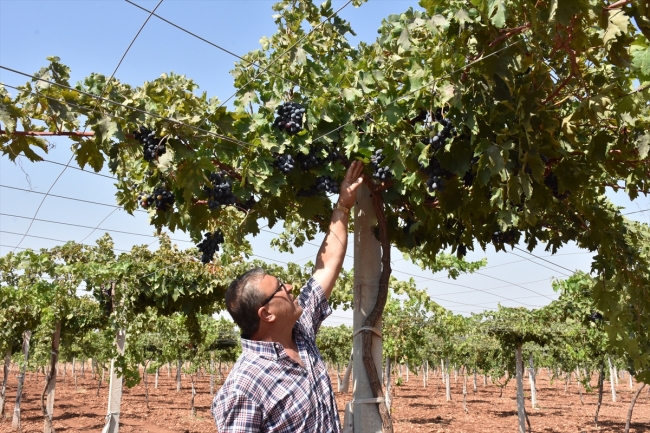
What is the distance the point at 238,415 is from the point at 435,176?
4.50ft

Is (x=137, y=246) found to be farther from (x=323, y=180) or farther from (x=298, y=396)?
(x=298, y=396)

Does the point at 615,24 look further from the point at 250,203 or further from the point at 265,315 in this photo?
the point at 250,203

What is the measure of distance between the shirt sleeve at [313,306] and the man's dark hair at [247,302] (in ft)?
1.07

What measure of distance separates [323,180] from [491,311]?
50.3 ft

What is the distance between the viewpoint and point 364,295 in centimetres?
310

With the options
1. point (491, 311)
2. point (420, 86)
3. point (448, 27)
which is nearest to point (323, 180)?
point (420, 86)

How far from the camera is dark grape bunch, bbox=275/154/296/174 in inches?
113

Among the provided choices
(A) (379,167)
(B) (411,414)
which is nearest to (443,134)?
(A) (379,167)

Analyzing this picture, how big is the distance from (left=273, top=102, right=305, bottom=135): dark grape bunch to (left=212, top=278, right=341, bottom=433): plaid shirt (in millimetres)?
1130

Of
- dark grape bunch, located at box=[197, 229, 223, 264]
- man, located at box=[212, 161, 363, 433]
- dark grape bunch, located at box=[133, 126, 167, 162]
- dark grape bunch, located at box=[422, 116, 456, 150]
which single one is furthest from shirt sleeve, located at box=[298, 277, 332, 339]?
dark grape bunch, located at box=[197, 229, 223, 264]

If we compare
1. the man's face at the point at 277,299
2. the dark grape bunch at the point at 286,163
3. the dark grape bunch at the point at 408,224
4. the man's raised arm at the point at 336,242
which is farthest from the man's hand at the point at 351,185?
the man's face at the point at 277,299

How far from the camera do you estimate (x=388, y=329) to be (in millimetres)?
18766

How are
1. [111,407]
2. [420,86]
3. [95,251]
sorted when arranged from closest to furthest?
[420,86] → [111,407] → [95,251]

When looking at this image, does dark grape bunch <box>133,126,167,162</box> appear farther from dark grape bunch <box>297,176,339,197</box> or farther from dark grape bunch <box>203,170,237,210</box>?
dark grape bunch <box>297,176,339,197</box>
